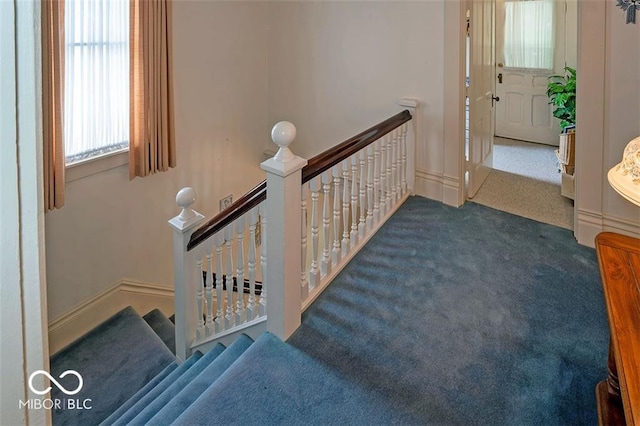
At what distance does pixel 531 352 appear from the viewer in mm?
2061

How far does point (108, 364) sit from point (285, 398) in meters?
2.01

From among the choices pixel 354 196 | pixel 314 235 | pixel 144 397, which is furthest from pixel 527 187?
pixel 144 397

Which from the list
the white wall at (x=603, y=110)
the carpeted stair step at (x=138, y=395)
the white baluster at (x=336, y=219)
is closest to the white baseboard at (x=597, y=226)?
the white wall at (x=603, y=110)

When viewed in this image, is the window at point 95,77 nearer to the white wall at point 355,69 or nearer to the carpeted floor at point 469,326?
the white wall at point 355,69

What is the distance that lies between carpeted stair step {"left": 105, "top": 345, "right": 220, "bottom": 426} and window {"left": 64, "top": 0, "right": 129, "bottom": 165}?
1727mm

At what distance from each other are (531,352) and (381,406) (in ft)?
2.58

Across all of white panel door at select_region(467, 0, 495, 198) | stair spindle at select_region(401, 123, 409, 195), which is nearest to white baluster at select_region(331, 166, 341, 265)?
stair spindle at select_region(401, 123, 409, 195)

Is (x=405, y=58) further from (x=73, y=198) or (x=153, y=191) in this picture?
(x=73, y=198)

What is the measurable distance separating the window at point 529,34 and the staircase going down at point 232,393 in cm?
546

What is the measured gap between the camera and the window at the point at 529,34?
5.73 metres

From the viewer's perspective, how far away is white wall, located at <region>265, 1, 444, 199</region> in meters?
3.55

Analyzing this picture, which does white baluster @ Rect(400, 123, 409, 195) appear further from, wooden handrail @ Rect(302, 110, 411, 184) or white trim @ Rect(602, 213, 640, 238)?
white trim @ Rect(602, 213, 640, 238)

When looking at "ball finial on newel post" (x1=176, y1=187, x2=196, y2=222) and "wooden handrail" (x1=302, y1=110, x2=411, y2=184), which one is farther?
"ball finial on newel post" (x1=176, y1=187, x2=196, y2=222)

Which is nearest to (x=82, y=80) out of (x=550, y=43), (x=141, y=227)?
(x=141, y=227)
